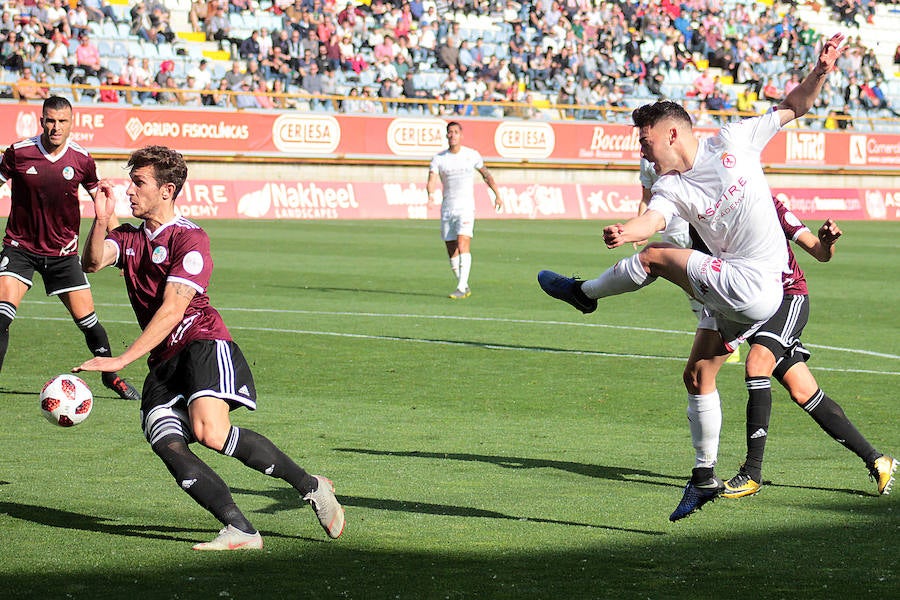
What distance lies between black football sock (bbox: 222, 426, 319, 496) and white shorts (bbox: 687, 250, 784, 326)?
2.07m

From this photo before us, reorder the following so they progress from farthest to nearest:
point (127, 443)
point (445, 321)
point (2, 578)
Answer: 1. point (445, 321)
2. point (127, 443)
3. point (2, 578)

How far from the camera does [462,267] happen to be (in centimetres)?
1820

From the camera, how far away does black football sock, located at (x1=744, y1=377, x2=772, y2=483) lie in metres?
7.30

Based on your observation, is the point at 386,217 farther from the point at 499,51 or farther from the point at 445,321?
the point at 445,321

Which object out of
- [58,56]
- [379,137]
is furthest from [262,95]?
[58,56]

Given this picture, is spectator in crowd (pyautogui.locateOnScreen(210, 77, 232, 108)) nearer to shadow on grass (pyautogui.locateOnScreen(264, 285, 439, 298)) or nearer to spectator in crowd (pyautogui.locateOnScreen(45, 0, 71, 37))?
spectator in crowd (pyautogui.locateOnScreen(45, 0, 71, 37))

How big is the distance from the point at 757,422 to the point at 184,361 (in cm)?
328

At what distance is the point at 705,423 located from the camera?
696 centimetres

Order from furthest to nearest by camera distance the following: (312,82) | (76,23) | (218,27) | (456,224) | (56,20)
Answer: (218,27), (312,82), (76,23), (56,20), (456,224)

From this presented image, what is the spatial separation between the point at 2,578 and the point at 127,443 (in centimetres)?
317

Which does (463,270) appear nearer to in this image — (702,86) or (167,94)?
(167,94)

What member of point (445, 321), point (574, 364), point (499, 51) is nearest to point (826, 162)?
point (499, 51)

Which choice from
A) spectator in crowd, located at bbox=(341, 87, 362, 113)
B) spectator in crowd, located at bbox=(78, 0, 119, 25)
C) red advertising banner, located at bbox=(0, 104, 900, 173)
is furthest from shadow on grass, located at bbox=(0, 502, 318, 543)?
spectator in crowd, located at bbox=(341, 87, 362, 113)

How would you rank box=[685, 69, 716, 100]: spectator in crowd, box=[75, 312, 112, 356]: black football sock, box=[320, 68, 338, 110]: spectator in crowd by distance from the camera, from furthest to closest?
1. box=[685, 69, 716, 100]: spectator in crowd
2. box=[320, 68, 338, 110]: spectator in crowd
3. box=[75, 312, 112, 356]: black football sock
